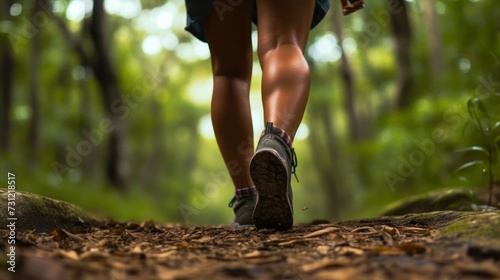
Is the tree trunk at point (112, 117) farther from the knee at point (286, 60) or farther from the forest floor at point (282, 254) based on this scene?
the forest floor at point (282, 254)

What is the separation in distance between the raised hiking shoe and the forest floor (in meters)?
0.06

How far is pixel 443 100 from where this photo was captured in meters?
6.18

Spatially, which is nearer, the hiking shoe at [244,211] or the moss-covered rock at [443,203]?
the hiking shoe at [244,211]

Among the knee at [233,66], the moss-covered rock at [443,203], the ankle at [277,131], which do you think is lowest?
the moss-covered rock at [443,203]

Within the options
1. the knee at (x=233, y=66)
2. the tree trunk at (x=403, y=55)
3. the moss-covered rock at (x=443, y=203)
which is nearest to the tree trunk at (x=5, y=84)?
the tree trunk at (x=403, y=55)

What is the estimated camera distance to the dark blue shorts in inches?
92.5

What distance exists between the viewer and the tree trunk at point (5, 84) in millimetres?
9383

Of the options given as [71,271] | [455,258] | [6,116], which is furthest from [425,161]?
[6,116]

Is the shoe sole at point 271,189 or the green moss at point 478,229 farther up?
the shoe sole at point 271,189

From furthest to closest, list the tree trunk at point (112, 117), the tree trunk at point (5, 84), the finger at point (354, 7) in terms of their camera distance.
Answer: the tree trunk at point (5, 84), the tree trunk at point (112, 117), the finger at point (354, 7)

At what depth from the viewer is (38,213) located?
2.13m

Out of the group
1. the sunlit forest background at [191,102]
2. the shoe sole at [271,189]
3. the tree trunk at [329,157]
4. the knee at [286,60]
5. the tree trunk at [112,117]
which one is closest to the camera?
the shoe sole at [271,189]

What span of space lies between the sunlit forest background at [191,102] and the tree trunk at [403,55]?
2cm

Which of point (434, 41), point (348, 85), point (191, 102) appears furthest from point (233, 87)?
point (191, 102)
